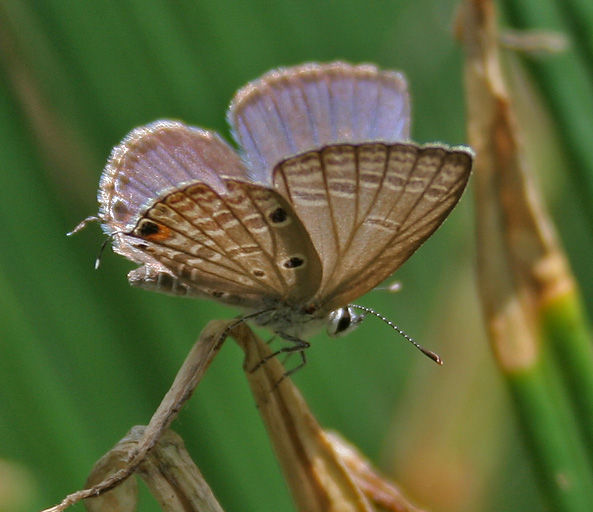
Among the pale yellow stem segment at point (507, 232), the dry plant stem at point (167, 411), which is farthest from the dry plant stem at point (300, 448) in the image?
the pale yellow stem segment at point (507, 232)

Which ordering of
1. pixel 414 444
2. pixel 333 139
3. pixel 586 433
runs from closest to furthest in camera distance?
pixel 586 433
pixel 333 139
pixel 414 444

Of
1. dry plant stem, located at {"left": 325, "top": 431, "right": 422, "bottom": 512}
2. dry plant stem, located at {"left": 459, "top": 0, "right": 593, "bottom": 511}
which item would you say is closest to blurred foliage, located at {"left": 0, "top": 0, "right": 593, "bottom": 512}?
dry plant stem, located at {"left": 325, "top": 431, "right": 422, "bottom": 512}

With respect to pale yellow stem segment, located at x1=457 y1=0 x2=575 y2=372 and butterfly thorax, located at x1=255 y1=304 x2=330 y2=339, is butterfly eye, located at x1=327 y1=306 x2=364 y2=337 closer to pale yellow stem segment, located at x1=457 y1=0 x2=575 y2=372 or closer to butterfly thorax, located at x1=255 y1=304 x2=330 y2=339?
butterfly thorax, located at x1=255 y1=304 x2=330 y2=339

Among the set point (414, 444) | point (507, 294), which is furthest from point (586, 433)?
point (414, 444)

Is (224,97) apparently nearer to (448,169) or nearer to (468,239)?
(448,169)

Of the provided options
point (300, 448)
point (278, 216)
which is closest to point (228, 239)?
point (278, 216)

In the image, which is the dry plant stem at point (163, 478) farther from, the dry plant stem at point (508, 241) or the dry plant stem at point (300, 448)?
the dry plant stem at point (508, 241)

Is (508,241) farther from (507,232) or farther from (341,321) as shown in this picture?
(341,321)
